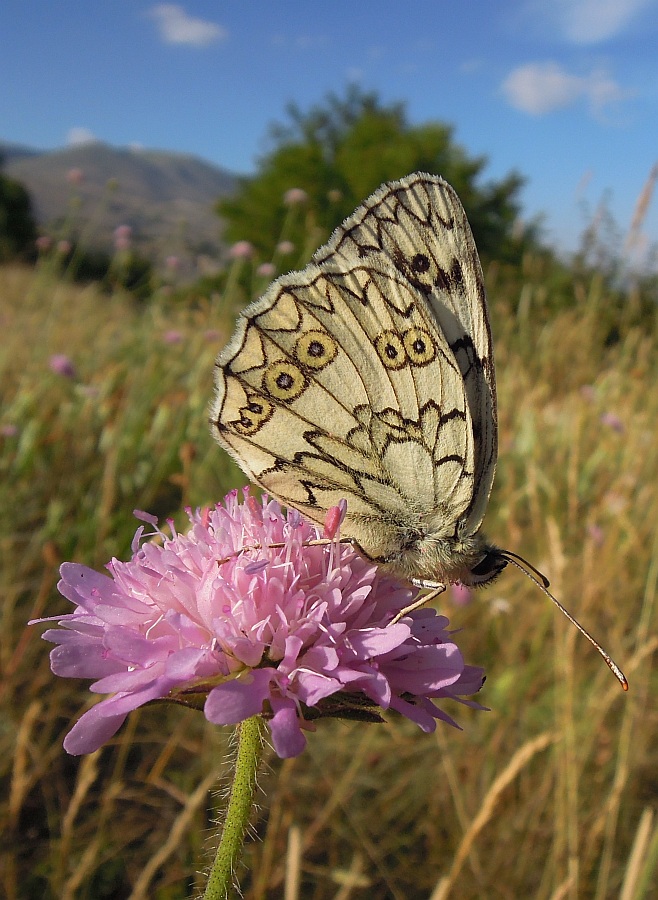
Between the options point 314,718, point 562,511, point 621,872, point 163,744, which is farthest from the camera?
point 562,511

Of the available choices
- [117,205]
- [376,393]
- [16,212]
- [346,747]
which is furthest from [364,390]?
[16,212]

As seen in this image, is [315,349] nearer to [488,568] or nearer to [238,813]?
[488,568]

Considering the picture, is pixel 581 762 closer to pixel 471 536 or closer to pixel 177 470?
pixel 471 536

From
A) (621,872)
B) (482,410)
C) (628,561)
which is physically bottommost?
(621,872)

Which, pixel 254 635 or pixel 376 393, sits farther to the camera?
pixel 376 393

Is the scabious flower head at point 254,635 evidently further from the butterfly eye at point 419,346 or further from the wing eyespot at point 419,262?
the wing eyespot at point 419,262

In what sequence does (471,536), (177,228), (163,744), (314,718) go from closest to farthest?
1. (314,718)
2. (471,536)
3. (163,744)
4. (177,228)

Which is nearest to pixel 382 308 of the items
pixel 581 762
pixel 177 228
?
pixel 581 762
